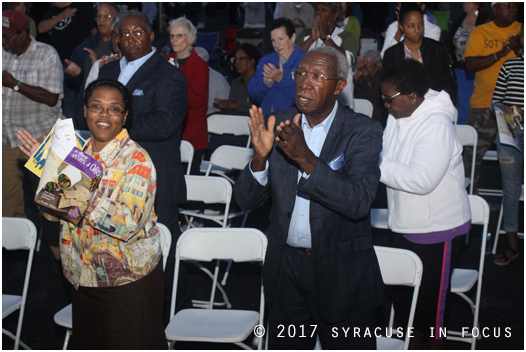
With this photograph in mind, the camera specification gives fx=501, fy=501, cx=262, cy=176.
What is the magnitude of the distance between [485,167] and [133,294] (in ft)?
18.4

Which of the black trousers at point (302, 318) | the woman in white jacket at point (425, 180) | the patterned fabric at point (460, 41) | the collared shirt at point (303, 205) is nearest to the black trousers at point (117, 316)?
the black trousers at point (302, 318)

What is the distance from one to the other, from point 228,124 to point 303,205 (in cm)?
352

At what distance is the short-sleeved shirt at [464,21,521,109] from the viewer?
16.7ft

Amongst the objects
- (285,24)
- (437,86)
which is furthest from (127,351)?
(437,86)

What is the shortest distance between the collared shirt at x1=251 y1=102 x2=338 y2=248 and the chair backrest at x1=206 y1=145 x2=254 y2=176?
2645 millimetres

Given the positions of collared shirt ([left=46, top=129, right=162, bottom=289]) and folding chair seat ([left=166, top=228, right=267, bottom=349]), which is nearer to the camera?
collared shirt ([left=46, top=129, right=162, bottom=289])

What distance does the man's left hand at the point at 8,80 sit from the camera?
3.80m

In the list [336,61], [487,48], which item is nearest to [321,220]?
[336,61]

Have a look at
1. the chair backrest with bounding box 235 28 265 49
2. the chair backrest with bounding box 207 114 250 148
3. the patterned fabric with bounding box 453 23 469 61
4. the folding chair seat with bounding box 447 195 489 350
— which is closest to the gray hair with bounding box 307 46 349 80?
the folding chair seat with bounding box 447 195 489 350

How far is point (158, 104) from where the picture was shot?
3.20 m

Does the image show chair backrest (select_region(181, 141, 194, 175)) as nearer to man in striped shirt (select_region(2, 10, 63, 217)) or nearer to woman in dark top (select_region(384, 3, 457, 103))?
man in striped shirt (select_region(2, 10, 63, 217))

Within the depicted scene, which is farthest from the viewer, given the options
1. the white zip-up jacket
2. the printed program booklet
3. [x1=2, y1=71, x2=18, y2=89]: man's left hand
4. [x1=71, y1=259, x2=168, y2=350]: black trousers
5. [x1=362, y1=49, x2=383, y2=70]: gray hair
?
[x1=362, y1=49, x2=383, y2=70]: gray hair

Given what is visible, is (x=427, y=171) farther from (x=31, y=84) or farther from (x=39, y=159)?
(x=31, y=84)

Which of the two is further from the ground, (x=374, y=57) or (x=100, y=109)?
(x=374, y=57)
